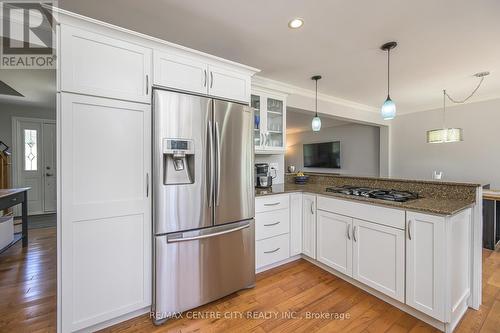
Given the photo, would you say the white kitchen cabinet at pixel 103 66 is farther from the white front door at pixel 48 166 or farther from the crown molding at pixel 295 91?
the white front door at pixel 48 166

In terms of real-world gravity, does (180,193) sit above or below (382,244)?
above

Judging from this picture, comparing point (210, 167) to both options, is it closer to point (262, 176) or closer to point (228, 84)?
point (228, 84)

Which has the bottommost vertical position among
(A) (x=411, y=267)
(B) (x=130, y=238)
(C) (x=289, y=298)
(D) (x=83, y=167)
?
(C) (x=289, y=298)

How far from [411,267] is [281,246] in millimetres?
1231

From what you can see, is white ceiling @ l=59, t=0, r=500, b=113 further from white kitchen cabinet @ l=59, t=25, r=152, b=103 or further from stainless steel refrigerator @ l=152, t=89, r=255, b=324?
stainless steel refrigerator @ l=152, t=89, r=255, b=324

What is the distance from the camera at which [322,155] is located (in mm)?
6785

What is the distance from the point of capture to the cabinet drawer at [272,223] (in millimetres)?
2347

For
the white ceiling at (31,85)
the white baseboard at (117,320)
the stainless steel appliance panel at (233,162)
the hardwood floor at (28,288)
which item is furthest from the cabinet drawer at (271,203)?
the white ceiling at (31,85)

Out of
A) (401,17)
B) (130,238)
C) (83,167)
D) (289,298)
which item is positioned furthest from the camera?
(289,298)

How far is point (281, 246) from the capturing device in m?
2.52

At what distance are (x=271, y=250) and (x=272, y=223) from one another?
30 centimetres

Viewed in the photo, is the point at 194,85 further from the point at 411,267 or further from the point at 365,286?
the point at 365,286

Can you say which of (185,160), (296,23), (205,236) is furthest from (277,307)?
(296,23)

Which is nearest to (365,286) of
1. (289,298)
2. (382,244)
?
(382,244)
